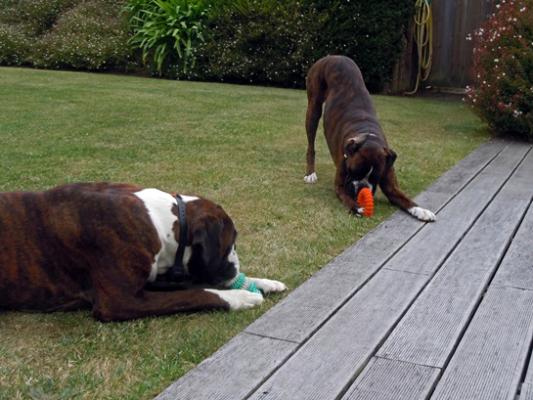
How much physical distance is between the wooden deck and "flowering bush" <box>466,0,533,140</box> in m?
3.53

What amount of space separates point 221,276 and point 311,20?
9.80 metres

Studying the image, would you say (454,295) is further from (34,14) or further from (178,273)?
(34,14)

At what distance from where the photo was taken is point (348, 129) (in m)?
5.62

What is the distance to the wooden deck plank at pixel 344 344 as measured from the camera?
8.40 feet

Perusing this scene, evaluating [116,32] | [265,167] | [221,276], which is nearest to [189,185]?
[265,167]

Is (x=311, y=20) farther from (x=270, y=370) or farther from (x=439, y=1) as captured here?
(x=270, y=370)

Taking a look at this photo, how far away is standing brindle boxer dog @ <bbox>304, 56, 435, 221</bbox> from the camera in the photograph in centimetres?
516

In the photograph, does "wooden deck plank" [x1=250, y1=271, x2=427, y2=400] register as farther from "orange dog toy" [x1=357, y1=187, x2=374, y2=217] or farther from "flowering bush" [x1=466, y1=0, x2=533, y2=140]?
"flowering bush" [x1=466, y1=0, x2=533, y2=140]

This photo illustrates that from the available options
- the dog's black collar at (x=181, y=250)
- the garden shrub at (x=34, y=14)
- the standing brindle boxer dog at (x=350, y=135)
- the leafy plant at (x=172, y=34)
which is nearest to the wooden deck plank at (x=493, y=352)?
the dog's black collar at (x=181, y=250)

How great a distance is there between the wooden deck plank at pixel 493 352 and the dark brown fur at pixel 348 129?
1.77 meters

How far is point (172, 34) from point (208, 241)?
36.1ft

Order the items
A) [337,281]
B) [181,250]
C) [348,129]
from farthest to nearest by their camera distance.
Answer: [348,129] → [337,281] → [181,250]

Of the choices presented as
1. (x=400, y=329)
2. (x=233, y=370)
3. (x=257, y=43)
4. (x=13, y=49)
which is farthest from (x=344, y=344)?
(x=13, y=49)

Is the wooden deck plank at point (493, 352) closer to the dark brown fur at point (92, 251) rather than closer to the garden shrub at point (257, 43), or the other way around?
the dark brown fur at point (92, 251)
